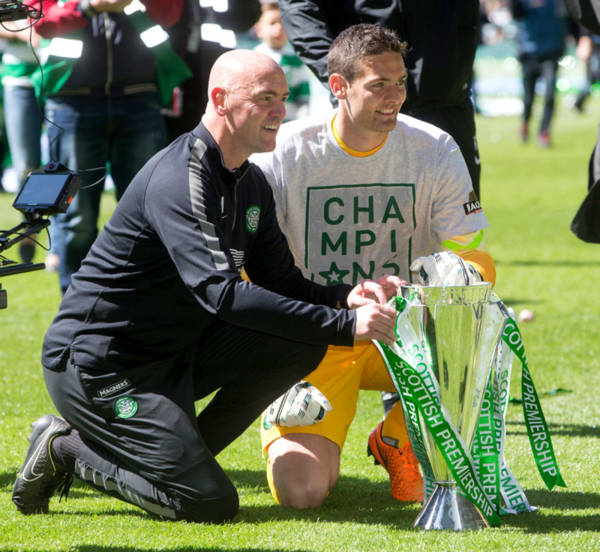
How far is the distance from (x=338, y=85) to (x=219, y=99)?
2.24 ft

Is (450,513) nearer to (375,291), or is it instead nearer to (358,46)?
(375,291)

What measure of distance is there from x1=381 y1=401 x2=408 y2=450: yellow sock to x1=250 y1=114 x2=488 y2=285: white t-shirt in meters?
0.51

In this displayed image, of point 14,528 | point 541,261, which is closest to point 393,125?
point 14,528

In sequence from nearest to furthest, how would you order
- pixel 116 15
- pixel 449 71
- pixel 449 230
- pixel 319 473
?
pixel 319 473, pixel 449 230, pixel 449 71, pixel 116 15

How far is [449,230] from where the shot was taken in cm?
405

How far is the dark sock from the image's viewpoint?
3.55m

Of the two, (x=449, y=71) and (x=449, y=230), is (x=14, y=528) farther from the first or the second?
(x=449, y=71)

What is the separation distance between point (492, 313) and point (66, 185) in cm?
127

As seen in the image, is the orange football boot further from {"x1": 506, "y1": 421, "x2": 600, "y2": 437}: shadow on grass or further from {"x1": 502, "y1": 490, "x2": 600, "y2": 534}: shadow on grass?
{"x1": 506, "y1": 421, "x2": 600, "y2": 437}: shadow on grass

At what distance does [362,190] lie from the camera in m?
4.09

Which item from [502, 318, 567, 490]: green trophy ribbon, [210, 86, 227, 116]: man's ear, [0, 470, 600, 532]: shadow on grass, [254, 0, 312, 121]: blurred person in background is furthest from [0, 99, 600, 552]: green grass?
[254, 0, 312, 121]: blurred person in background

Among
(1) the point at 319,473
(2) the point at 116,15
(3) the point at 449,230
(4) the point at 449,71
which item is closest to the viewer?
(1) the point at 319,473

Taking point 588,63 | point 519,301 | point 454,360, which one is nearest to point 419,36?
point 454,360

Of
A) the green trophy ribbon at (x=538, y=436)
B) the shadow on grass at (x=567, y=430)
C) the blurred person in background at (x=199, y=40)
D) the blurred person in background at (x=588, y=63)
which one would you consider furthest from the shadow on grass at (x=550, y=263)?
the blurred person in background at (x=588, y=63)
